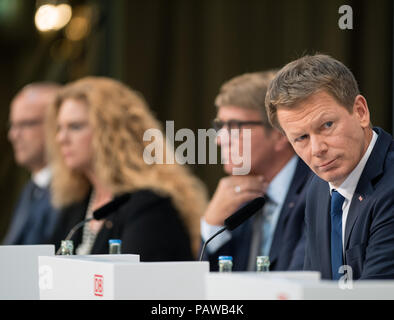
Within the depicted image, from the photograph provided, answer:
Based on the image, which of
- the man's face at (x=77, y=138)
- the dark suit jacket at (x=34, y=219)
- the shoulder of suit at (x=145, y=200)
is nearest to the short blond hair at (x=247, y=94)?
the shoulder of suit at (x=145, y=200)

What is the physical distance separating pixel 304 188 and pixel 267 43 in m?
1.98

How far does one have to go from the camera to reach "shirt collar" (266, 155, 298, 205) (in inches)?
134

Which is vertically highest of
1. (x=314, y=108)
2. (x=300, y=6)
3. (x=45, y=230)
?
(x=300, y=6)

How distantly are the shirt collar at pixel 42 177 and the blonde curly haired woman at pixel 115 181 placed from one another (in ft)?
3.36

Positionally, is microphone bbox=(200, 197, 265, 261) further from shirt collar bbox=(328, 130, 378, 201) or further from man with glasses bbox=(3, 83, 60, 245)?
man with glasses bbox=(3, 83, 60, 245)

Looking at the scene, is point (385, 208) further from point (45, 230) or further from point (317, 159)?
point (45, 230)

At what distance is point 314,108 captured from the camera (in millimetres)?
2260

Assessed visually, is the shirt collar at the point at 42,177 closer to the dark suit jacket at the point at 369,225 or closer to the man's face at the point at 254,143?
the man's face at the point at 254,143

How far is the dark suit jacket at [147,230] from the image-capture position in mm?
3893

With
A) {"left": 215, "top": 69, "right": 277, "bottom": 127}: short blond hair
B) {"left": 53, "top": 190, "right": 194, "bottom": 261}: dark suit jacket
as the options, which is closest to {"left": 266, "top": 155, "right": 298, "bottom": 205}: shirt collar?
{"left": 215, "top": 69, "right": 277, "bottom": 127}: short blond hair

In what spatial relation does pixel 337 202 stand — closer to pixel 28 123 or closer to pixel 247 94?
pixel 247 94

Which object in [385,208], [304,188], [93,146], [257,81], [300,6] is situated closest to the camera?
[385,208]

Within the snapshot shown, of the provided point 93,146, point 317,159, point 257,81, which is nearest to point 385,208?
point 317,159
